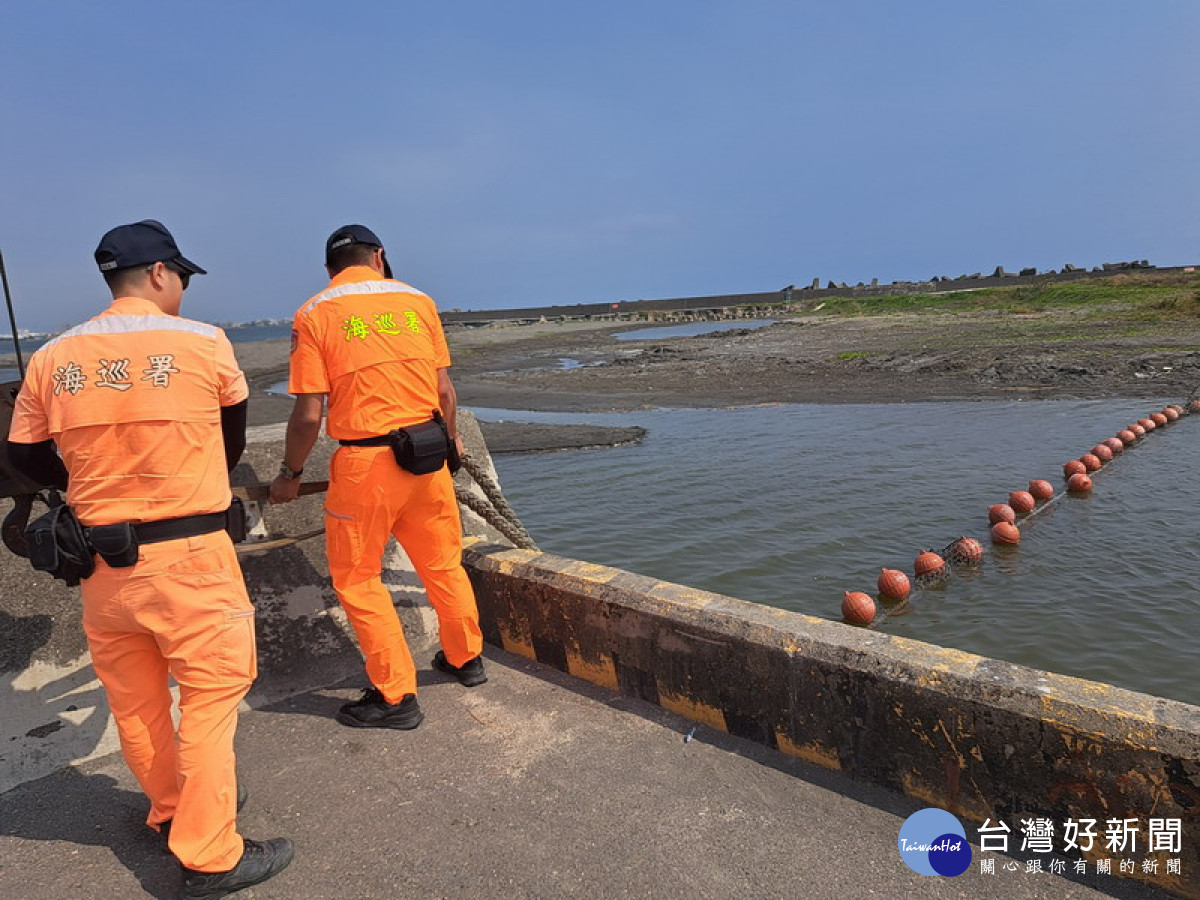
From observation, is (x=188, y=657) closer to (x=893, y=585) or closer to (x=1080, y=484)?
(x=893, y=585)

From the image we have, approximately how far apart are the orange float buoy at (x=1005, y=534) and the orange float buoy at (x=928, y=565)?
130cm

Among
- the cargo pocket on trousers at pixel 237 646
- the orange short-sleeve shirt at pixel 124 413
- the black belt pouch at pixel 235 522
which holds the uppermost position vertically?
the orange short-sleeve shirt at pixel 124 413

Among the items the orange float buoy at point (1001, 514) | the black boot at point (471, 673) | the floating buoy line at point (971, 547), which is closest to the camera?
the black boot at point (471, 673)

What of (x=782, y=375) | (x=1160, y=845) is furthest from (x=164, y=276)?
(x=782, y=375)

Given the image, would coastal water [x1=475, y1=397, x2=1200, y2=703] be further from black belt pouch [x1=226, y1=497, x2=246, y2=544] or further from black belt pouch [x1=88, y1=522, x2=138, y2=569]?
black belt pouch [x1=88, y1=522, x2=138, y2=569]

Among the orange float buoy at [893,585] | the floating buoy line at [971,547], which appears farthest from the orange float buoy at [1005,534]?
the orange float buoy at [893,585]

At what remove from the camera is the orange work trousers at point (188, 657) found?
245 cm

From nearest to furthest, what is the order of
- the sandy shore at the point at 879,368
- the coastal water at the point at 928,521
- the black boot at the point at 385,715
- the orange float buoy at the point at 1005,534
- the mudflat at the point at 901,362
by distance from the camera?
the black boot at the point at 385,715 → the coastal water at the point at 928,521 → the orange float buoy at the point at 1005,534 → the sandy shore at the point at 879,368 → the mudflat at the point at 901,362

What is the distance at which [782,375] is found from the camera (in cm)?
2478

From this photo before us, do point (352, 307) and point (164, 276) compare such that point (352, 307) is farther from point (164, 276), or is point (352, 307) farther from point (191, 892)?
point (191, 892)

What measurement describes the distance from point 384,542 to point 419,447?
0.49m

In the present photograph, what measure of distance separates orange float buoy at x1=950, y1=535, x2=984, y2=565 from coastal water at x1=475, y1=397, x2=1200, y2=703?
13 centimetres

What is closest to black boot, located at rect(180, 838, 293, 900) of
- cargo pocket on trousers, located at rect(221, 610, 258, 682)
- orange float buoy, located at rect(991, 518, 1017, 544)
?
cargo pocket on trousers, located at rect(221, 610, 258, 682)

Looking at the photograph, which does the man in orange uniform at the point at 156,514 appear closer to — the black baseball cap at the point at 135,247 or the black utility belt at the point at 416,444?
the black baseball cap at the point at 135,247
